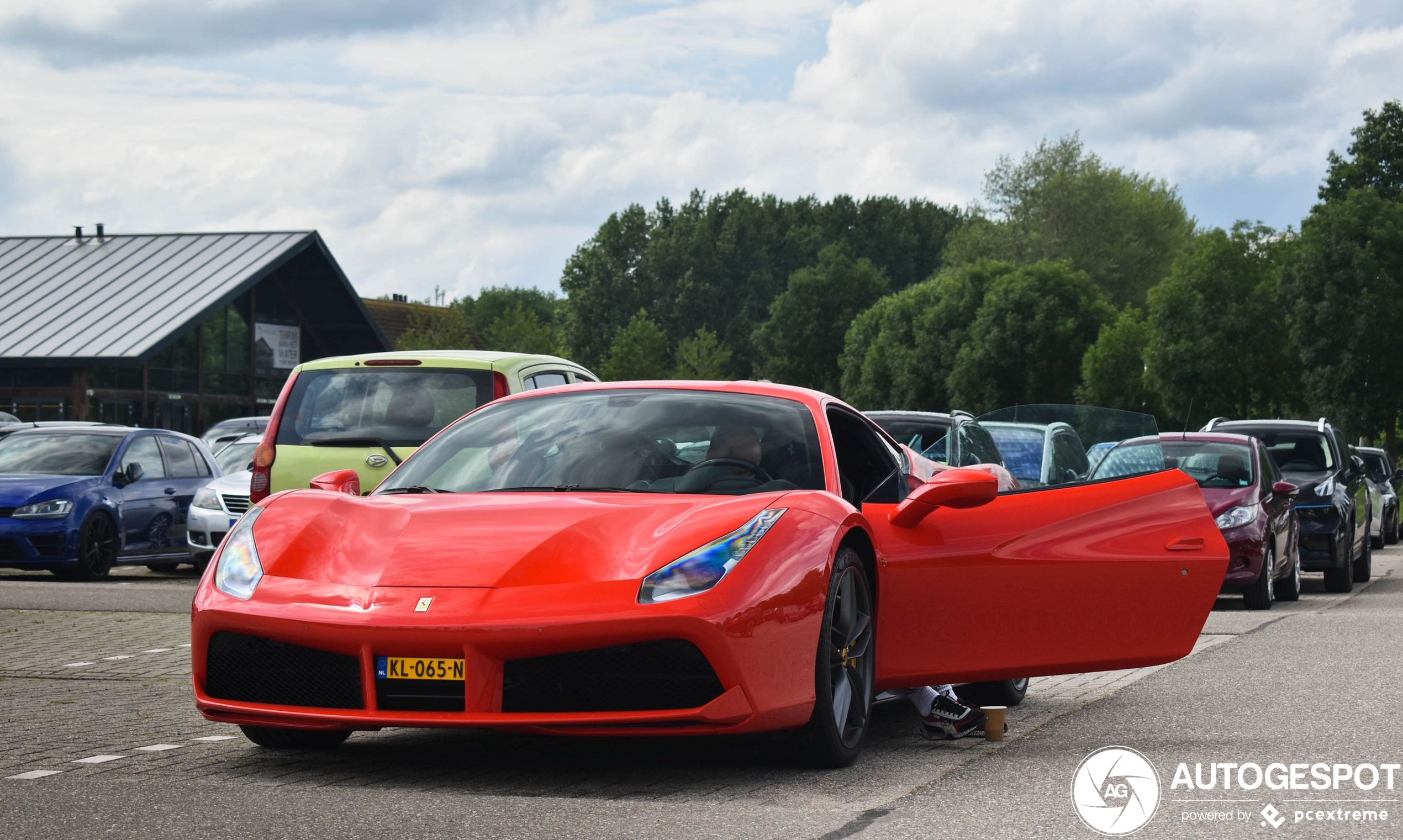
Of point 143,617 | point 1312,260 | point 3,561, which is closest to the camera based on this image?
point 143,617

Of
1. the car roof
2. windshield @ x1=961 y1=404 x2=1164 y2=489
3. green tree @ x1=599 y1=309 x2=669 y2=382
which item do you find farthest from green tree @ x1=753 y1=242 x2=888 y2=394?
windshield @ x1=961 y1=404 x2=1164 y2=489

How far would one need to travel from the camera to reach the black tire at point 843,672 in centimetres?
574

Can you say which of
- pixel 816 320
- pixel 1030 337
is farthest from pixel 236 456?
pixel 816 320

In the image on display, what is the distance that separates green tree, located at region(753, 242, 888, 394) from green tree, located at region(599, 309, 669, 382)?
29.5 ft

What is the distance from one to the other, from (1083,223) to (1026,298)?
8.50 meters

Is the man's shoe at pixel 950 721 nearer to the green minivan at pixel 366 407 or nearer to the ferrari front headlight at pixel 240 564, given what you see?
the ferrari front headlight at pixel 240 564

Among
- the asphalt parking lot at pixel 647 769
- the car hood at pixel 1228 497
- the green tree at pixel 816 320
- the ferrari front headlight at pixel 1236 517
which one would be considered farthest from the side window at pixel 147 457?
the green tree at pixel 816 320

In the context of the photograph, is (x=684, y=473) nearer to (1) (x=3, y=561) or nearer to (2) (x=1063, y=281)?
(1) (x=3, y=561)

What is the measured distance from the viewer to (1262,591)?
15.1 m

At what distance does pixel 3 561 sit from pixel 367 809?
42.4ft

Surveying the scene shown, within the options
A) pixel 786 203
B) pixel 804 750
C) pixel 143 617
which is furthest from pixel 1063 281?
pixel 804 750

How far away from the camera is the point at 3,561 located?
1669 cm

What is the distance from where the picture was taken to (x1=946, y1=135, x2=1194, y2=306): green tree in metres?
88.2

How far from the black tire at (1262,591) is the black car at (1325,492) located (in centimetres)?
301
